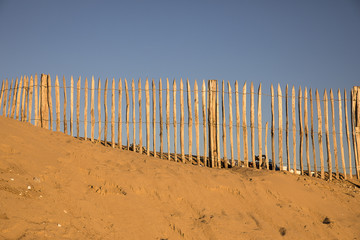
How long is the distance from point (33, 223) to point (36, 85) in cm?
595

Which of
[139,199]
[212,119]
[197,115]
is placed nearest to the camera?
[139,199]

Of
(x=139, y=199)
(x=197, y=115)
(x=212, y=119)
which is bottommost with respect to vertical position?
(x=139, y=199)

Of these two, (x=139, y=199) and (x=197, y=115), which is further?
(x=197, y=115)

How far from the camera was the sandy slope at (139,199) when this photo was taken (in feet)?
15.5

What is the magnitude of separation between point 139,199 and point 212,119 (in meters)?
3.75

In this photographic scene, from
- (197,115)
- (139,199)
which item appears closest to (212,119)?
(197,115)

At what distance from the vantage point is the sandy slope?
15.5 feet

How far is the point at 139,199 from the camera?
578 cm

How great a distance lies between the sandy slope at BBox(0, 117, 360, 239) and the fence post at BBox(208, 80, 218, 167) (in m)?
1.12

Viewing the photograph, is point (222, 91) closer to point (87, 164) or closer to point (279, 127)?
point (279, 127)

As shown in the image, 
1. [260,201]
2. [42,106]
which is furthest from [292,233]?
[42,106]

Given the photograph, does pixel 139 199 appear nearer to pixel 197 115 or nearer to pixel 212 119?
pixel 197 115

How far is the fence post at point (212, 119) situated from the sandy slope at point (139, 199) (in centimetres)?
112

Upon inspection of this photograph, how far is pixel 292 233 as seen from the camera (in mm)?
6094
